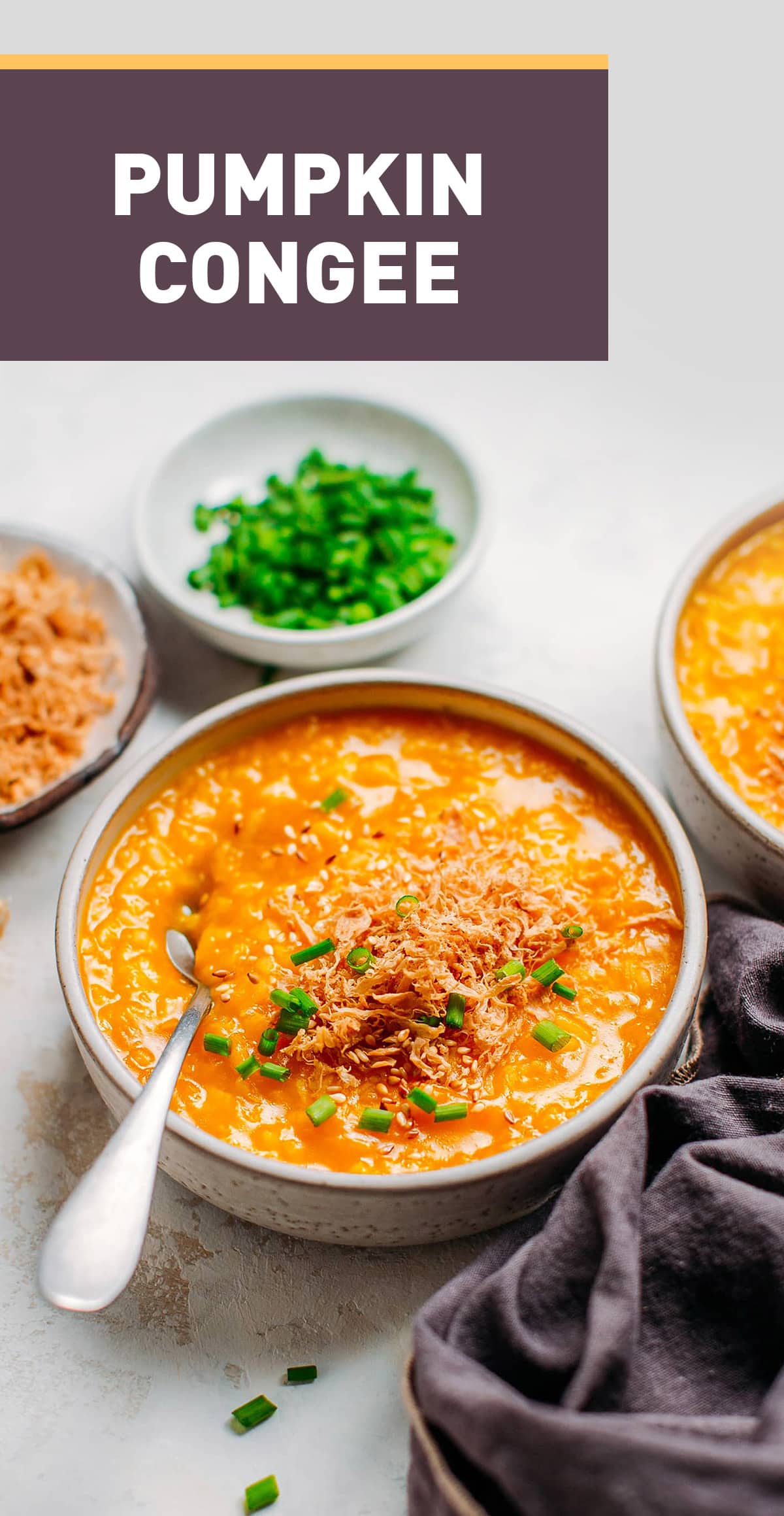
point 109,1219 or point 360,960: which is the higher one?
point 360,960

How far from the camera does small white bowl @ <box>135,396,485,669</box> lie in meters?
2.84

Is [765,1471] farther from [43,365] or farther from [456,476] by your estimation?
[43,365]

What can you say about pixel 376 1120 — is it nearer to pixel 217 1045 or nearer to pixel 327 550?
Result: pixel 217 1045

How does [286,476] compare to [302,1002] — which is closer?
[302,1002]

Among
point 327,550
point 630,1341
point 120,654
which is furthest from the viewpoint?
point 327,550

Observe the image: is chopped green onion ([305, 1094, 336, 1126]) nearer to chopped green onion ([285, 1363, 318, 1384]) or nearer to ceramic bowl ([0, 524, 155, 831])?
chopped green onion ([285, 1363, 318, 1384])

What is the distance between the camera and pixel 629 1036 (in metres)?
2.05

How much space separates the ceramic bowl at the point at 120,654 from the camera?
8.46ft

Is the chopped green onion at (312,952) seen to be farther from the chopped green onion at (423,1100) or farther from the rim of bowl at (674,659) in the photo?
the rim of bowl at (674,659)

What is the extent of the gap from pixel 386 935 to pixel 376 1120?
31 cm

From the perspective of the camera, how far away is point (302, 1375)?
1.96m

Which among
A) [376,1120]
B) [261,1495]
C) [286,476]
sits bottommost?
[261,1495]

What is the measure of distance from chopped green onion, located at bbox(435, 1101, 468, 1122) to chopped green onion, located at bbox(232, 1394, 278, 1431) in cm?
49

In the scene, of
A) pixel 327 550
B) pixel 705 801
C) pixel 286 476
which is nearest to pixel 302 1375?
pixel 705 801
